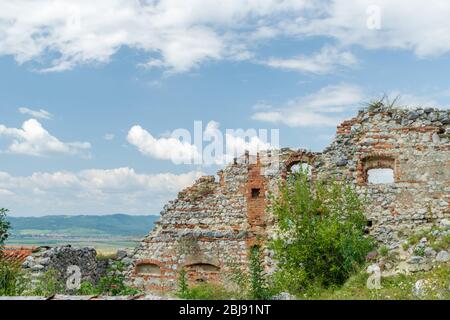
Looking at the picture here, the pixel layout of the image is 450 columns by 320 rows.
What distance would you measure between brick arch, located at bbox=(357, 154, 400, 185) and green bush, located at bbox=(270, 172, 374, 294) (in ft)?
2.54

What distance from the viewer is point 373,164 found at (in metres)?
13.5

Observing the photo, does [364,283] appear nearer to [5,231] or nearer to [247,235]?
[247,235]

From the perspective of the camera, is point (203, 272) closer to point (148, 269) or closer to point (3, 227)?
point (148, 269)

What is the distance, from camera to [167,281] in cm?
1518

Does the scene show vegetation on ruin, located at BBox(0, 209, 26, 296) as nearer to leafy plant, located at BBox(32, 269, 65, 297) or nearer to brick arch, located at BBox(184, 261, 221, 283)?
leafy plant, located at BBox(32, 269, 65, 297)

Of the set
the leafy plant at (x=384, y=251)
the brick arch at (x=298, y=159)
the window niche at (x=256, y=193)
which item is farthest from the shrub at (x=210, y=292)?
the leafy plant at (x=384, y=251)

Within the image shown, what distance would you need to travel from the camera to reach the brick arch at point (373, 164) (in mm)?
13227

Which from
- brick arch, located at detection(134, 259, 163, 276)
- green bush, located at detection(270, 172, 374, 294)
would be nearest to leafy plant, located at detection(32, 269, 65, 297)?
brick arch, located at detection(134, 259, 163, 276)

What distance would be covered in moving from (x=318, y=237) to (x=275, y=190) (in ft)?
10.4

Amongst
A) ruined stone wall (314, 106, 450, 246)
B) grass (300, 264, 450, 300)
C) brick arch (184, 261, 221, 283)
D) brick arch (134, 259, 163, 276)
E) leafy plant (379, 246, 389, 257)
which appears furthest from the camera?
brick arch (134, 259, 163, 276)

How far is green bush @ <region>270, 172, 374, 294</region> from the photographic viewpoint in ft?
36.8
